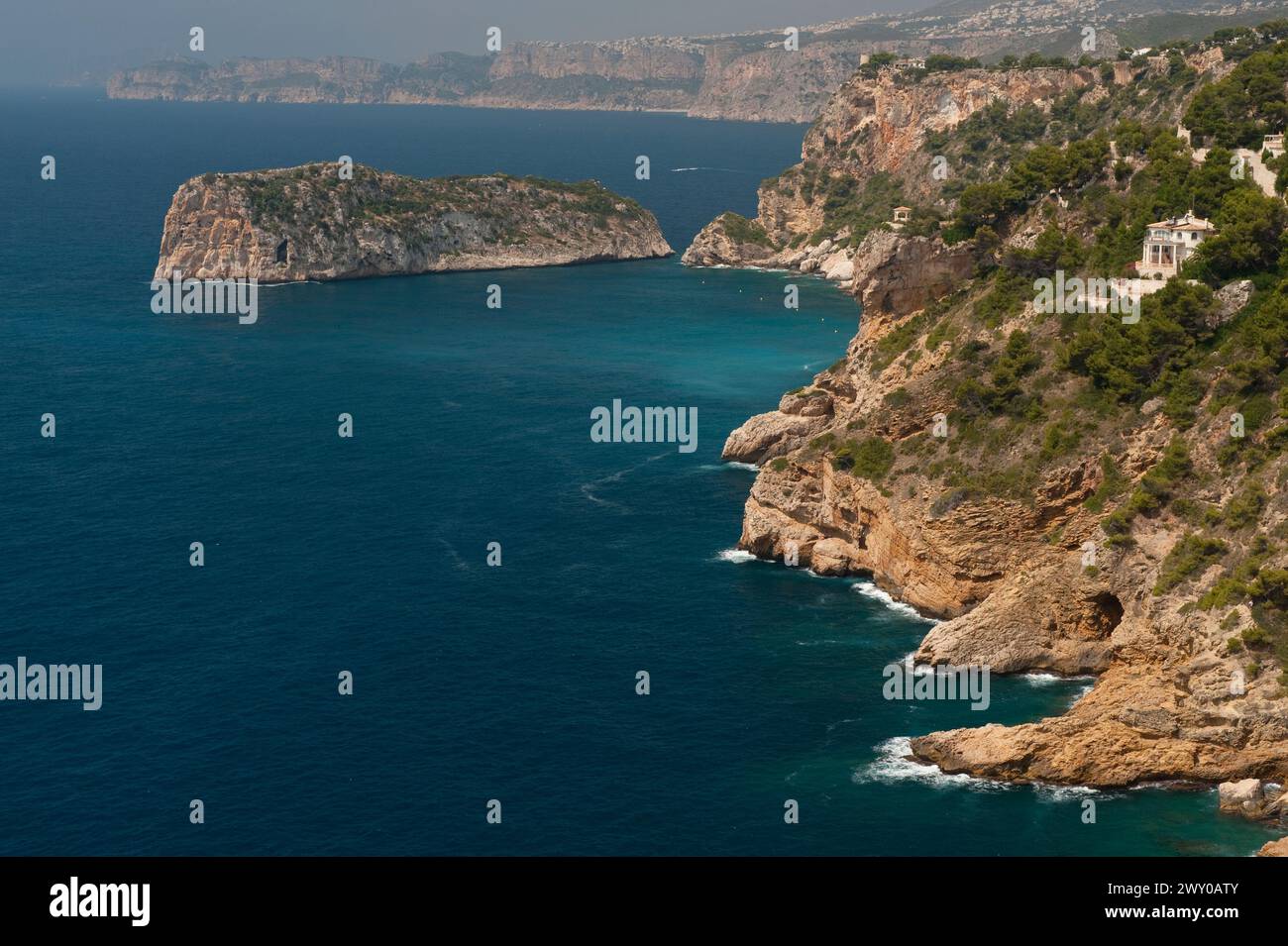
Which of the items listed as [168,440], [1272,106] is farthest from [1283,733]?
[168,440]

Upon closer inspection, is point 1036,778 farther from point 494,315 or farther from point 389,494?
point 494,315

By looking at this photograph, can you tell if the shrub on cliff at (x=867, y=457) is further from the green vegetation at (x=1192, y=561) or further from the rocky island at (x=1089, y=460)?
the green vegetation at (x=1192, y=561)

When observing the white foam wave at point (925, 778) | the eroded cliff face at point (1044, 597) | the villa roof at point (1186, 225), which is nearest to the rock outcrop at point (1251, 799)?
the eroded cliff face at point (1044, 597)

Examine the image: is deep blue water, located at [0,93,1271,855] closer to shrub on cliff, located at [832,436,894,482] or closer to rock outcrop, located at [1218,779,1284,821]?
rock outcrop, located at [1218,779,1284,821]

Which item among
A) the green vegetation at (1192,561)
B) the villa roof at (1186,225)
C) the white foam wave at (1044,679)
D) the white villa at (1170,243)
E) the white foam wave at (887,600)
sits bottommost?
the white foam wave at (1044,679)

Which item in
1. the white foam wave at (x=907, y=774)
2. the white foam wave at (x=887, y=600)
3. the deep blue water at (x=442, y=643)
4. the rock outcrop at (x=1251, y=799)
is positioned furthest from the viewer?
the white foam wave at (x=887, y=600)

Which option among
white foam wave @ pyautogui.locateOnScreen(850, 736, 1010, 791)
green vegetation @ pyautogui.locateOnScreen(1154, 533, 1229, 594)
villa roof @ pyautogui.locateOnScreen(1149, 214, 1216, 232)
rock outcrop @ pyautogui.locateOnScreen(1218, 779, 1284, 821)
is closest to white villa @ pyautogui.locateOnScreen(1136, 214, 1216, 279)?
villa roof @ pyautogui.locateOnScreen(1149, 214, 1216, 232)
